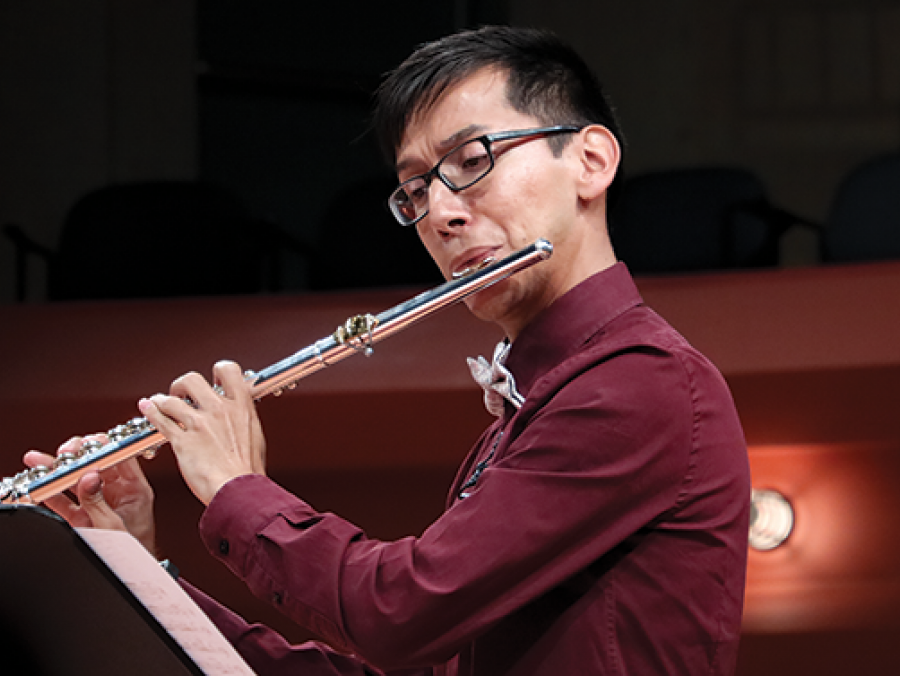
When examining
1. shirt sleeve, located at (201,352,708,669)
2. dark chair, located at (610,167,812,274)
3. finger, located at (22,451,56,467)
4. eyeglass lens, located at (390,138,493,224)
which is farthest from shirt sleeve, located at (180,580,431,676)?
dark chair, located at (610,167,812,274)

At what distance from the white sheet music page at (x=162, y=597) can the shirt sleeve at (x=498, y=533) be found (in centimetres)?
7

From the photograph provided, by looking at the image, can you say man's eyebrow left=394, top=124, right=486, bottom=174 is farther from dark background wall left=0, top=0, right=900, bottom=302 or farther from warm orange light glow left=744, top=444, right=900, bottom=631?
dark background wall left=0, top=0, right=900, bottom=302

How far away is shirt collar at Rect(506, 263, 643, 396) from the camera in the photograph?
1109mm

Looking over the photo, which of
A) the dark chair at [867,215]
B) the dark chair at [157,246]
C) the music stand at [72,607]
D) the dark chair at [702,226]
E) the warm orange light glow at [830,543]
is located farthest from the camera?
the dark chair at [157,246]

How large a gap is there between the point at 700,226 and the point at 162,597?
193 centimetres

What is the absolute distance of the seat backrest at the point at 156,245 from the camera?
106 inches

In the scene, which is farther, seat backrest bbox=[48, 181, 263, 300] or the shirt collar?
seat backrest bbox=[48, 181, 263, 300]

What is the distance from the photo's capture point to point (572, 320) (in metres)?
1.12

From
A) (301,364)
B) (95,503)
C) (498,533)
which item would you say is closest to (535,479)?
(498,533)

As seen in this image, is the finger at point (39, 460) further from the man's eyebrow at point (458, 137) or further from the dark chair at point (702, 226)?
the dark chair at point (702, 226)

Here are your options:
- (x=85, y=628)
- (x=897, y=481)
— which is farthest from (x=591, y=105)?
(x=897, y=481)

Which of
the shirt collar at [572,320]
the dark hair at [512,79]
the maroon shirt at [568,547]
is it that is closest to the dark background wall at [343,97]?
the dark hair at [512,79]

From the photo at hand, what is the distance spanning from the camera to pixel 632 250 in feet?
8.44

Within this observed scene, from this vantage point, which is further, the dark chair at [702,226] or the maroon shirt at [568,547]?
the dark chair at [702,226]
